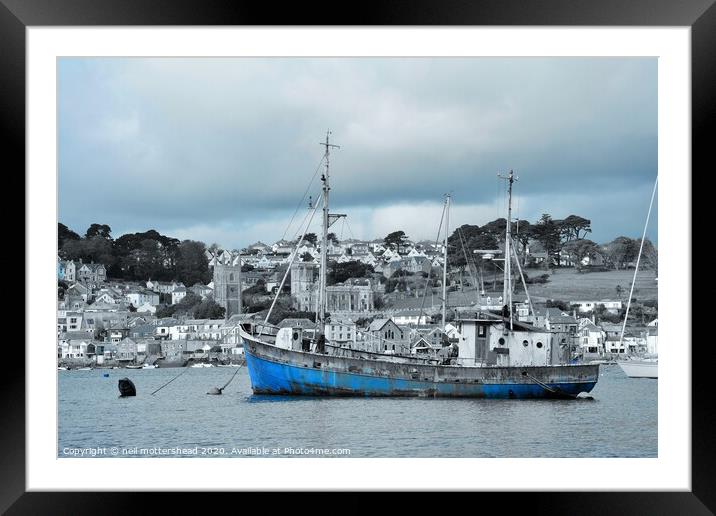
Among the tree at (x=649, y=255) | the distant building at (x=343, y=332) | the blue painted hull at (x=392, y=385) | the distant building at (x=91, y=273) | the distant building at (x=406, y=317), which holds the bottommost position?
the blue painted hull at (x=392, y=385)

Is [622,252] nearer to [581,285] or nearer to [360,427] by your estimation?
[581,285]

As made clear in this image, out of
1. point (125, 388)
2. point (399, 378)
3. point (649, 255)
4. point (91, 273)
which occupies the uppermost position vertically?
point (649, 255)

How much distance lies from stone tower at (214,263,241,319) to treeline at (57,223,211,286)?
96 centimetres

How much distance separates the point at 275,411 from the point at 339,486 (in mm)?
7231

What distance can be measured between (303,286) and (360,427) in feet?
35.4

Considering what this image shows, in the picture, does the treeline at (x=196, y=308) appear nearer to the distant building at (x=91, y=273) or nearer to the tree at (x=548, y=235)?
the distant building at (x=91, y=273)

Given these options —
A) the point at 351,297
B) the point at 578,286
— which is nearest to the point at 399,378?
the point at 351,297

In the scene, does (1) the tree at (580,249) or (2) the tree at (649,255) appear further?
(2) the tree at (649,255)

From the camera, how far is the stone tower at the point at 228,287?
2398cm

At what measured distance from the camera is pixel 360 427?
421 inches
